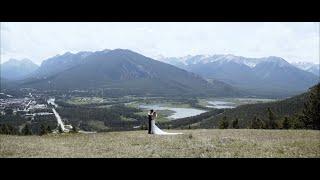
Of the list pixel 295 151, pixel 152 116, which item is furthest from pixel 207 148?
pixel 152 116

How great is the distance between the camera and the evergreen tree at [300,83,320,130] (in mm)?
90750

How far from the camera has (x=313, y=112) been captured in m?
91.7

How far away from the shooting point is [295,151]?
21.6m

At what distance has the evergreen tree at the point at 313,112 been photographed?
3573 inches
